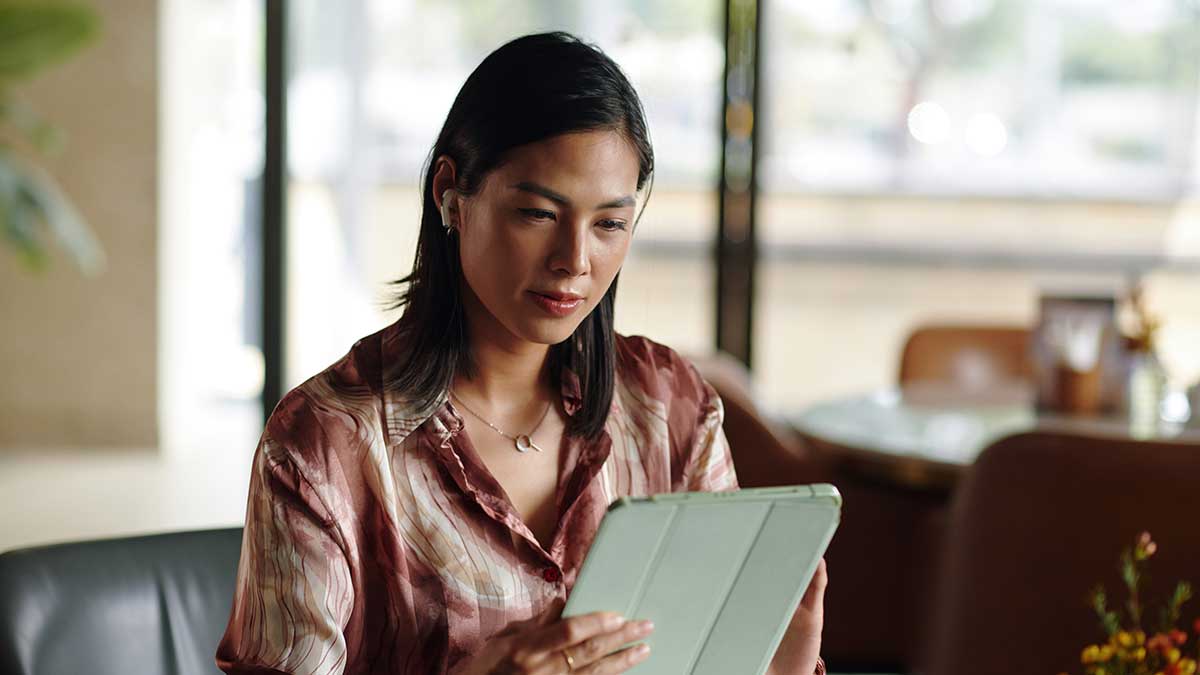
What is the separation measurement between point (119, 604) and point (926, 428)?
1980mm

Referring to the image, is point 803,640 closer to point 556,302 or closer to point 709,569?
point 709,569

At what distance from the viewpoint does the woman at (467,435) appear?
122cm

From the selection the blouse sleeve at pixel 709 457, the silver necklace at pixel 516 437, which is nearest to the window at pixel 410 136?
the blouse sleeve at pixel 709 457

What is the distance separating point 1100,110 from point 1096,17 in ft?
1.00

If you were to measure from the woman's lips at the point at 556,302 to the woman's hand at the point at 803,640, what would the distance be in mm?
306

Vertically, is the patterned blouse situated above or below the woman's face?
below

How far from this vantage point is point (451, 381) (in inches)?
52.9

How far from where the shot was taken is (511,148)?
1.24m

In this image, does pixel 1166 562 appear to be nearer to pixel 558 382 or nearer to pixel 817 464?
pixel 817 464

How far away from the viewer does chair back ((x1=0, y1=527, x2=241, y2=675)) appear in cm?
135

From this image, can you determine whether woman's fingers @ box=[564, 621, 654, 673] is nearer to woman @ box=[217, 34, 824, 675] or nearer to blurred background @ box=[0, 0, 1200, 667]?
woman @ box=[217, 34, 824, 675]

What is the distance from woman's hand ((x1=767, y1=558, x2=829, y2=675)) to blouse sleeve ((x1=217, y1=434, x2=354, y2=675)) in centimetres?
38

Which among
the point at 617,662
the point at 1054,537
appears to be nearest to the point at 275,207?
the point at 1054,537

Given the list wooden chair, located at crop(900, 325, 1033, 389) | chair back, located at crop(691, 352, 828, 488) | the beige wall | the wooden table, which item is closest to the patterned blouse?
the wooden table
